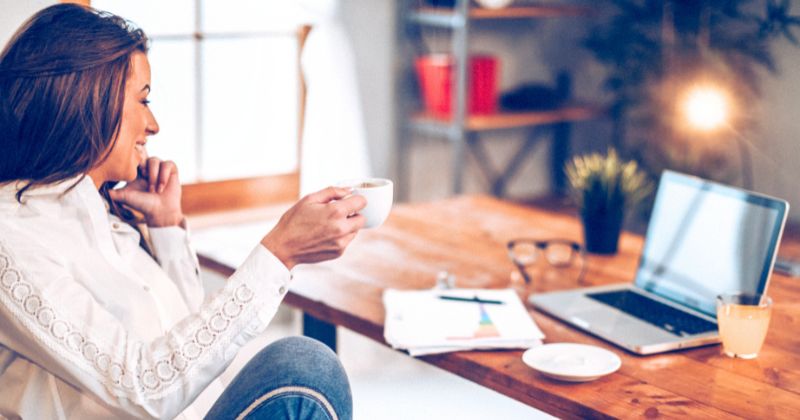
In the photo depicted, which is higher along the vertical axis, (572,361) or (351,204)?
(351,204)

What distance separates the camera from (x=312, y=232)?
1.34 meters

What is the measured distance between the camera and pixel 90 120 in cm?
135

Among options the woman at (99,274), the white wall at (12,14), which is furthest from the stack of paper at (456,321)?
the white wall at (12,14)

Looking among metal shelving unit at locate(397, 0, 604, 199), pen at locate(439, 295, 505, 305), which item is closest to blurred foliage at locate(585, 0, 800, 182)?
metal shelving unit at locate(397, 0, 604, 199)

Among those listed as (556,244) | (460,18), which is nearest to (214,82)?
(460,18)

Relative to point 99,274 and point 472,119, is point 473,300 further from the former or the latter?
point 472,119

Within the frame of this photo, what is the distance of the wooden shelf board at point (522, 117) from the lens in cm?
345

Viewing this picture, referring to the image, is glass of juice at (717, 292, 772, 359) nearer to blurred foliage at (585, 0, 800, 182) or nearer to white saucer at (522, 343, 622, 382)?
white saucer at (522, 343, 622, 382)

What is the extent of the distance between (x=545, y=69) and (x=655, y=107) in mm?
579

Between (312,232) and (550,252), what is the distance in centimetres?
85

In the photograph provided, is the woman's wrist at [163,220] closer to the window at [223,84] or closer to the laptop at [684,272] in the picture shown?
the laptop at [684,272]

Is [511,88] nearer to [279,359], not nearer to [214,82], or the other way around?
[214,82]

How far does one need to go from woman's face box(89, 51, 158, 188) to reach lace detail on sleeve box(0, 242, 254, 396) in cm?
23

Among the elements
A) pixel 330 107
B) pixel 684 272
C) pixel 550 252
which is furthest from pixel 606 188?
pixel 330 107
